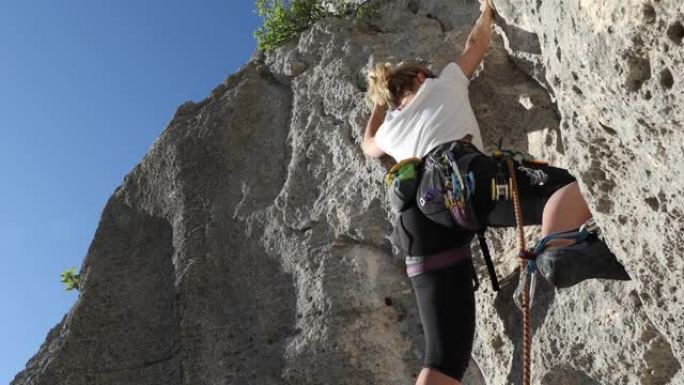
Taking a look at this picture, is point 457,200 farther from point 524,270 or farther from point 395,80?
point 395,80

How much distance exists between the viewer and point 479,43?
4.86 metres

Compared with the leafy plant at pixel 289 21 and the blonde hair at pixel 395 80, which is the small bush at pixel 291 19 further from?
the blonde hair at pixel 395 80

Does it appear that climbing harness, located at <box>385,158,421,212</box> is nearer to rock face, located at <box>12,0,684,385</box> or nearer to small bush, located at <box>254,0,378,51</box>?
rock face, located at <box>12,0,684,385</box>

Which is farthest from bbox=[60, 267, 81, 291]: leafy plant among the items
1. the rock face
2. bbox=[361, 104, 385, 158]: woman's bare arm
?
bbox=[361, 104, 385, 158]: woman's bare arm

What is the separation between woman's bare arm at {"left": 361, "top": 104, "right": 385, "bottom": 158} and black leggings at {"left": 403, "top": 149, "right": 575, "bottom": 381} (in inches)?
43.3

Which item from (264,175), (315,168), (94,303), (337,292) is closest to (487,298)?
(337,292)

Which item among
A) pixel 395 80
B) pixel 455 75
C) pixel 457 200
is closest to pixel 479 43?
pixel 455 75

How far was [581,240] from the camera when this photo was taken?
10.5 feet

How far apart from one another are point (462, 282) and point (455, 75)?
1.32 meters

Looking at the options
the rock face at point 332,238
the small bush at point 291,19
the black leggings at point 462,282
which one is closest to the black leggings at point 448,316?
the black leggings at point 462,282

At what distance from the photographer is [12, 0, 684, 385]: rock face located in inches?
112

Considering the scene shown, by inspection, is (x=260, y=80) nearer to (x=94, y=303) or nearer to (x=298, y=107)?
(x=298, y=107)

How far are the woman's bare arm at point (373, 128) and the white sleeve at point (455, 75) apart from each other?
638 mm

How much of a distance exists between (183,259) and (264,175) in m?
0.92
